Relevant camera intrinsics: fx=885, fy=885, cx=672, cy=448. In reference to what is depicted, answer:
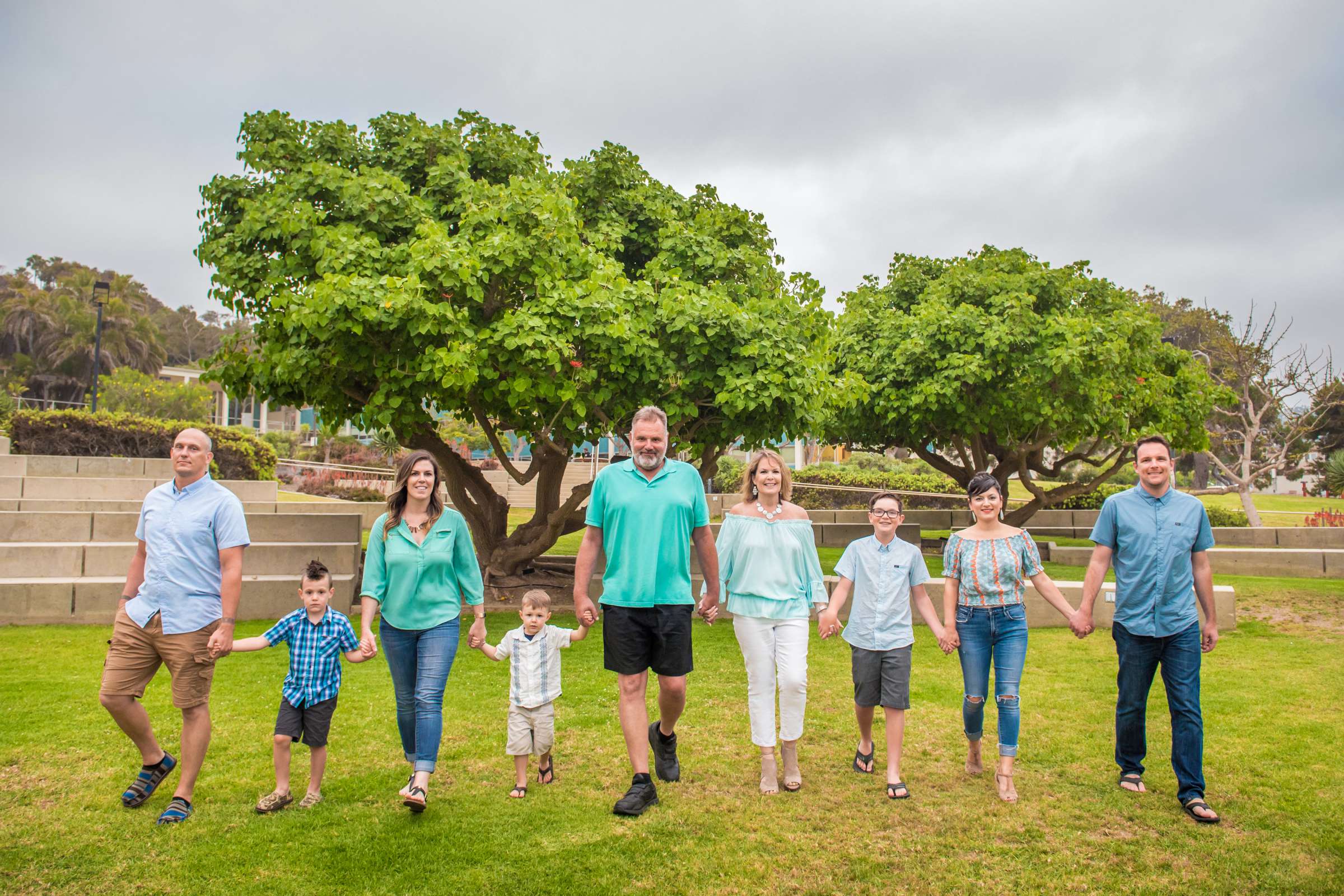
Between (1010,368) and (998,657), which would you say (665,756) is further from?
(1010,368)

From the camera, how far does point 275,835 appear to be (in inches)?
158

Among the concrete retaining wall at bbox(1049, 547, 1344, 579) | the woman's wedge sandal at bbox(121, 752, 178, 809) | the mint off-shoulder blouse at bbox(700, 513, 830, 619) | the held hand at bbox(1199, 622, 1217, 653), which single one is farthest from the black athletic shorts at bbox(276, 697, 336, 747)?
the concrete retaining wall at bbox(1049, 547, 1344, 579)

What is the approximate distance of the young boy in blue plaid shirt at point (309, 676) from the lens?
14.0 feet

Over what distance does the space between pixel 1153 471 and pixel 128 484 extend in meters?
16.8

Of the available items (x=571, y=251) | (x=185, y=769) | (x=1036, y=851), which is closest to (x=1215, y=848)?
(x=1036, y=851)

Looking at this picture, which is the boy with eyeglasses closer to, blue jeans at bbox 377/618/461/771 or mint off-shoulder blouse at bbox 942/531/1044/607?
mint off-shoulder blouse at bbox 942/531/1044/607

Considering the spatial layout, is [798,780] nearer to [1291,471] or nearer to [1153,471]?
[1153,471]

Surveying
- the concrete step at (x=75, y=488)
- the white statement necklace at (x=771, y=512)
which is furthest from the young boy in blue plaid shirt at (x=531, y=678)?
the concrete step at (x=75, y=488)

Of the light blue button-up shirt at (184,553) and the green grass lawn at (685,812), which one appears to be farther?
the light blue button-up shirt at (184,553)

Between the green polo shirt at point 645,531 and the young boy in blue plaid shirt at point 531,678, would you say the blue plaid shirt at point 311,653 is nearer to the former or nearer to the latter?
the young boy in blue plaid shirt at point 531,678

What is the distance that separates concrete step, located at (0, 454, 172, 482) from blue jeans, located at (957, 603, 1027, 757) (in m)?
16.6

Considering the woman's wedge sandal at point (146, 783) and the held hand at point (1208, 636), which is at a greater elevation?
the held hand at point (1208, 636)

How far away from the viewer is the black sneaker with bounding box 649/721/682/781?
15.9 feet

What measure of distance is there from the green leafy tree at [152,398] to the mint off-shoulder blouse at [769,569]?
111 ft
